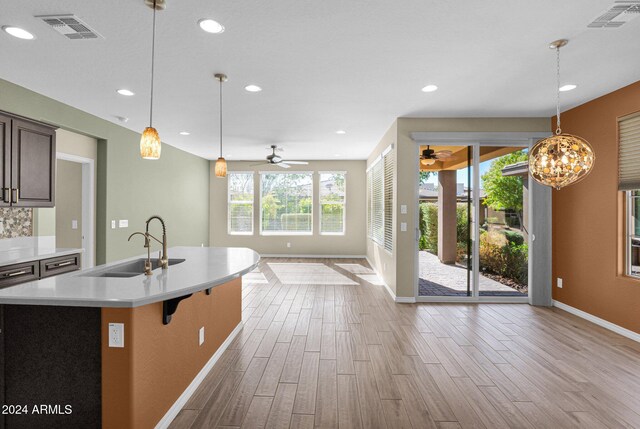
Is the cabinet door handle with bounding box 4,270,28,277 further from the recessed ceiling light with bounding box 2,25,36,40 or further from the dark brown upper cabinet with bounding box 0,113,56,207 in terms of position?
the recessed ceiling light with bounding box 2,25,36,40

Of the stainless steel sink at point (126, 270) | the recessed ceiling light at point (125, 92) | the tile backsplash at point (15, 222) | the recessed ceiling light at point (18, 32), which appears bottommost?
the stainless steel sink at point (126, 270)

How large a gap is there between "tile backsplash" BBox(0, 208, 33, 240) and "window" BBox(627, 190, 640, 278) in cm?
697

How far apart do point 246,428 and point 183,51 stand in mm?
2957

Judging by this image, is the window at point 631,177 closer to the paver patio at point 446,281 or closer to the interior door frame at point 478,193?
the interior door frame at point 478,193

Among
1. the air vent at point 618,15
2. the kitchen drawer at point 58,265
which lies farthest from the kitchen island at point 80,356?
the air vent at point 618,15

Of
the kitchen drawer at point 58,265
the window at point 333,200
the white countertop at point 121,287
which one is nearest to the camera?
the white countertop at point 121,287

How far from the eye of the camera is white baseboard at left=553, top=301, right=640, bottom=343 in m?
3.56

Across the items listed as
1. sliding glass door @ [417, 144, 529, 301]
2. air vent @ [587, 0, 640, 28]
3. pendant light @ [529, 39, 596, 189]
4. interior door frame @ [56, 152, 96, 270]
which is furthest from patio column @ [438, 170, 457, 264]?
interior door frame @ [56, 152, 96, 270]

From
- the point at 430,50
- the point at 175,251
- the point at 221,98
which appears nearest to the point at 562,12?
the point at 430,50

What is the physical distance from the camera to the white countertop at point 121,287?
1587 mm

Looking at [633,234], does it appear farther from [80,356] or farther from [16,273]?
[16,273]

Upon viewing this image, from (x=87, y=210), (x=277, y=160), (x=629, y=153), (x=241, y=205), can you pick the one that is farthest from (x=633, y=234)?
(x=241, y=205)

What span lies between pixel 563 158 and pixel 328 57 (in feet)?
7.05

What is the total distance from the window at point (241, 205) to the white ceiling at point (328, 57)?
4.45 meters
